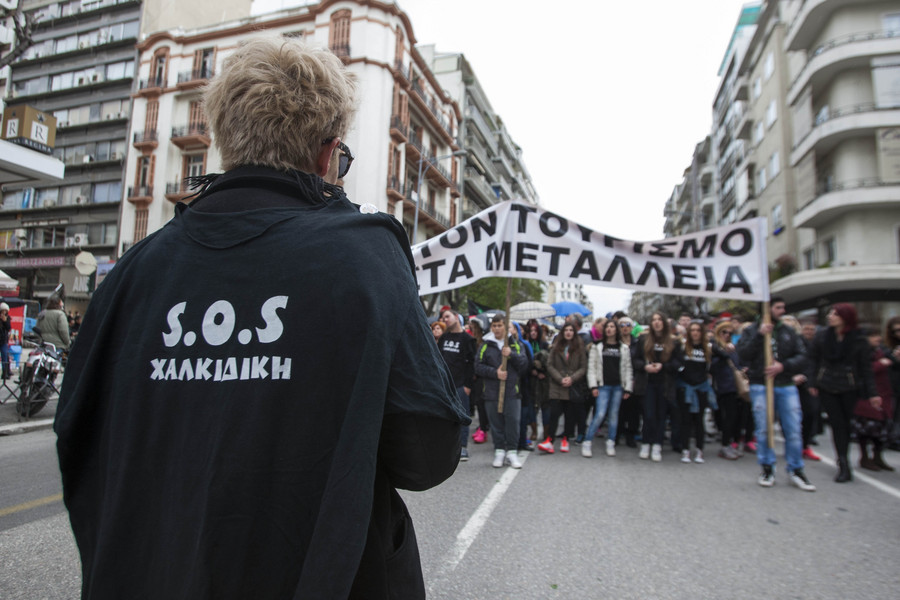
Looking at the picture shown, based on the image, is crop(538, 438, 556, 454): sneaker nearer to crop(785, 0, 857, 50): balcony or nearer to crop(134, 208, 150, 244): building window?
crop(785, 0, 857, 50): balcony

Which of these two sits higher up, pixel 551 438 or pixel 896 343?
pixel 896 343

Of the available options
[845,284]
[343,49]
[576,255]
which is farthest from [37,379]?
[343,49]

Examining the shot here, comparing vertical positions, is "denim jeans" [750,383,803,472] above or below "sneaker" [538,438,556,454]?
above

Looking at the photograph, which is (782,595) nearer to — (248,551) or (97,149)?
(248,551)

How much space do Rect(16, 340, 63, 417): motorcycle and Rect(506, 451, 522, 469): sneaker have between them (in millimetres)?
7027

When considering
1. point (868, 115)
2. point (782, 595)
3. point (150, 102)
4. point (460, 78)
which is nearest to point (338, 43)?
point (150, 102)

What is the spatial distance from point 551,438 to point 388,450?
750 centimetres

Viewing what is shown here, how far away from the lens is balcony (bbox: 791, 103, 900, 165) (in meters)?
21.3

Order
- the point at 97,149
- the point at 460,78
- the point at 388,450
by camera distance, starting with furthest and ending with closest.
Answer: the point at 460,78, the point at 97,149, the point at 388,450

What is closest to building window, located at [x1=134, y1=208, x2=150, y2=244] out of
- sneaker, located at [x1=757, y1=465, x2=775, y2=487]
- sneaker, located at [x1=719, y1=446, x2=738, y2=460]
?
sneaker, located at [x1=719, y1=446, x2=738, y2=460]

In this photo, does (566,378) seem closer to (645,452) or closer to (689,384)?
(645,452)

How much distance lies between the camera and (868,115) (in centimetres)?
2144

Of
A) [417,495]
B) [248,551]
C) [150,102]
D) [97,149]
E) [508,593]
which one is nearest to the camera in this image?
[248,551]

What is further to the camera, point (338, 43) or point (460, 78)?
point (460, 78)
